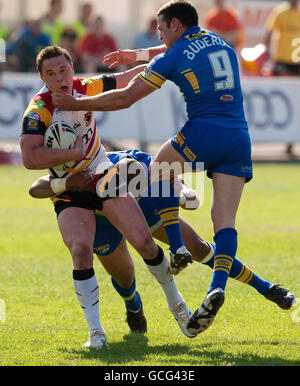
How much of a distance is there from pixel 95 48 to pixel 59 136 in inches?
464

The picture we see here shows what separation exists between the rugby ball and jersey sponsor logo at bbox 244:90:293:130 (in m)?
11.1

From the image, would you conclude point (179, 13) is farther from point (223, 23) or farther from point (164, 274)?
point (223, 23)

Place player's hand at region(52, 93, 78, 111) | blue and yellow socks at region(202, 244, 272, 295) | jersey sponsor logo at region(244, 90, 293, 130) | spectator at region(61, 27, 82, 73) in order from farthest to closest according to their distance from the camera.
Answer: jersey sponsor logo at region(244, 90, 293, 130) < spectator at region(61, 27, 82, 73) < blue and yellow socks at region(202, 244, 272, 295) < player's hand at region(52, 93, 78, 111)

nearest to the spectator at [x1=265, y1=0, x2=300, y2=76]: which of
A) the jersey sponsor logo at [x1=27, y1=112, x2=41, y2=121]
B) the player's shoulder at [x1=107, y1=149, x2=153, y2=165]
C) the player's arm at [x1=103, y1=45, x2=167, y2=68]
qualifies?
the player's arm at [x1=103, y1=45, x2=167, y2=68]

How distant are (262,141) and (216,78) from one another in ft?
37.0

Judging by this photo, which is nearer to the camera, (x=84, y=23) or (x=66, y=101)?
(x=66, y=101)

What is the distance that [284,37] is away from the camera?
17.5m

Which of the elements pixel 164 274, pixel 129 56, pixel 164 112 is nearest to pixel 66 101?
pixel 129 56

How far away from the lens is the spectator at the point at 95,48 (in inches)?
677

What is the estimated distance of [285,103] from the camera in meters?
17.2

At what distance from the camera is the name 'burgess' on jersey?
5801 mm

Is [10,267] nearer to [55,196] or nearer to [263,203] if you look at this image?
[55,196]

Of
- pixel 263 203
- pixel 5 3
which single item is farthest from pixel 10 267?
pixel 5 3

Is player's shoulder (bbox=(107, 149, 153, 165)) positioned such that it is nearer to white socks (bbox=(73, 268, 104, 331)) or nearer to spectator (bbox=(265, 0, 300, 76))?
white socks (bbox=(73, 268, 104, 331))
